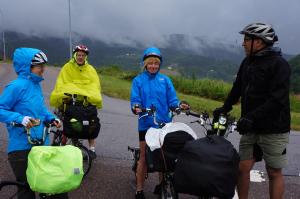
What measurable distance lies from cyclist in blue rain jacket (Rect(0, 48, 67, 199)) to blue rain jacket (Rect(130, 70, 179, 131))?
1.32 m

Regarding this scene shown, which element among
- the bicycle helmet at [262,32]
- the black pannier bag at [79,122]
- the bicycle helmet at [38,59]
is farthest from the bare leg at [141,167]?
the bicycle helmet at [262,32]

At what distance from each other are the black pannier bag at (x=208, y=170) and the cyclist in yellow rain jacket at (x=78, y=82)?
2.91 metres

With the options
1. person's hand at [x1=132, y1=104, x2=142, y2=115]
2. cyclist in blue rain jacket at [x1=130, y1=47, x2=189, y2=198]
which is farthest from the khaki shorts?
person's hand at [x1=132, y1=104, x2=142, y2=115]

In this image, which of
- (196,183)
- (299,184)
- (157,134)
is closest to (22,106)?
(157,134)

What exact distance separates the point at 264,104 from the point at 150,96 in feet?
4.78

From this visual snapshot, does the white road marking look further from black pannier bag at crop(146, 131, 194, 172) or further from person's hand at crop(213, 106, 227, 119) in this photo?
black pannier bag at crop(146, 131, 194, 172)

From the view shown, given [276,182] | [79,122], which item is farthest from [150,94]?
[276,182]

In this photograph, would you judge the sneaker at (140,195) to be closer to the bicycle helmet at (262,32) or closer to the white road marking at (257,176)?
the white road marking at (257,176)

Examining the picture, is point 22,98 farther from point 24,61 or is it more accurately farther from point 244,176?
point 244,176

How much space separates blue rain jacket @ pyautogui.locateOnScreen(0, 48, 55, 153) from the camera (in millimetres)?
3838

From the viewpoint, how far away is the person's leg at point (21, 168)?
384cm

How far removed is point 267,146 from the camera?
435 cm

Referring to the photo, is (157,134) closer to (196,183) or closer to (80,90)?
(196,183)

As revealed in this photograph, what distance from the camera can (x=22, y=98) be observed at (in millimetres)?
3912
